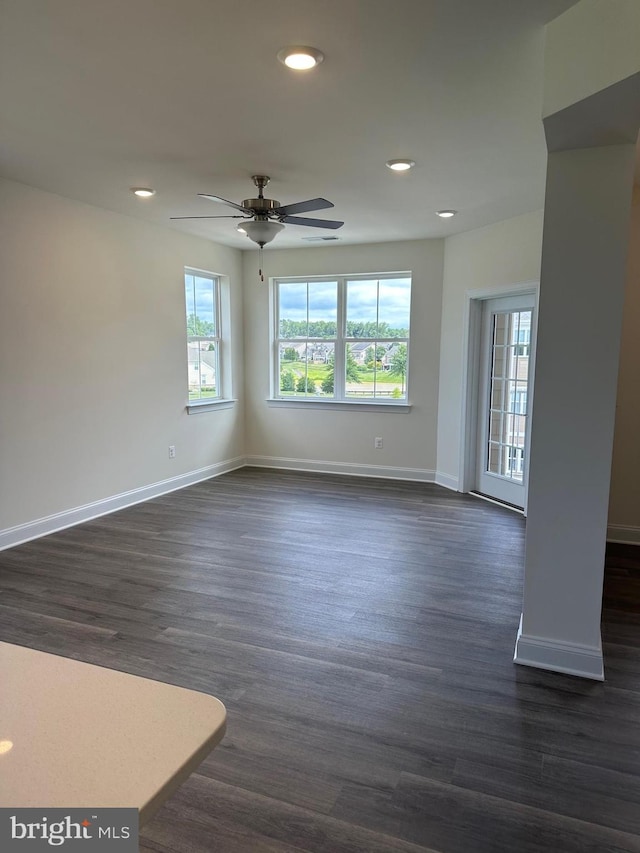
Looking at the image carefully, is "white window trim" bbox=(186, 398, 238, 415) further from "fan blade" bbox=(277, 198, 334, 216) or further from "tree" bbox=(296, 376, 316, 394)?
"fan blade" bbox=(277, 198, 334, 216)

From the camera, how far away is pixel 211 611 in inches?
127

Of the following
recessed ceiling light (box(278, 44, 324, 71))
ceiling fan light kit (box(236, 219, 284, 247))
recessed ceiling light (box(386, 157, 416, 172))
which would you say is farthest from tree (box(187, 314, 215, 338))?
recessed ceiling light (box(278, 44, 324, 71))

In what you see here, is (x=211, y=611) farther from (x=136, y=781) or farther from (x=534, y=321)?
(x=534, y=321)

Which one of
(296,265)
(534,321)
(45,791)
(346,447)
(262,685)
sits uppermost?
(296,265)

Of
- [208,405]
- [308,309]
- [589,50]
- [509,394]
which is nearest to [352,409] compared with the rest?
[308,309]

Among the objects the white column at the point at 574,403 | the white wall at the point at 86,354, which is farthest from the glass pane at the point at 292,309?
the white column at the point at 574,403

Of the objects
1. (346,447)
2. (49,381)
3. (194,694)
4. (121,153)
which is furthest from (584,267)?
(346,447)

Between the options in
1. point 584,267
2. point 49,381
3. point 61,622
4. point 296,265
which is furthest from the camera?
point 296,265

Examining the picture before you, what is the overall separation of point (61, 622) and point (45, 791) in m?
2.68

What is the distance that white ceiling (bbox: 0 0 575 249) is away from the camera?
6.70 feet

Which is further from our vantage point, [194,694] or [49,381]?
[49,381]

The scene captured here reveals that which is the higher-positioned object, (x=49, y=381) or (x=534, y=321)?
(x=534, y=321)

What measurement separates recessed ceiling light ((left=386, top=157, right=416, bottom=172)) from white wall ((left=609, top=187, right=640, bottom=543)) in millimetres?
1950

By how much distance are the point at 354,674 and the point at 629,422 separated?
319cm
